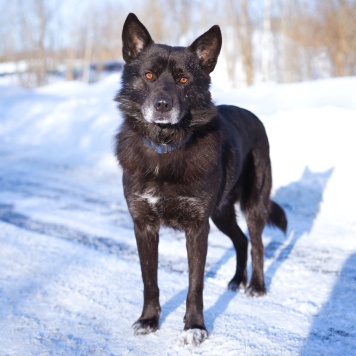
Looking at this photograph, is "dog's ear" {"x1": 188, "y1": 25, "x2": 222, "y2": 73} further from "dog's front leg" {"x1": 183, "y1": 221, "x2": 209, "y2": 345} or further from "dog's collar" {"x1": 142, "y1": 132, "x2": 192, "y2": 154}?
"dog's front leg" {"x1": 183, "y1": 221, "x2": 209, "y2": 345}

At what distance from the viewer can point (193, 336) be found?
288 cm

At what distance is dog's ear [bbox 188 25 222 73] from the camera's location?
129 inches

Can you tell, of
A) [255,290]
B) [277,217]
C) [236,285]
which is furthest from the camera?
[277,217]

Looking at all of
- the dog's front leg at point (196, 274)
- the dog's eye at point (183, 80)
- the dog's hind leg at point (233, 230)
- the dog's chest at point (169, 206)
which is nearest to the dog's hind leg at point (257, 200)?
the dog's hind leg at point (233, 230)

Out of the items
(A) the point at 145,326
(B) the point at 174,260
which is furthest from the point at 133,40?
(B) the point at 174,260

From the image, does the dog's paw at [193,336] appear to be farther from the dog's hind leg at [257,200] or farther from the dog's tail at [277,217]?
the dog's tail at [277,217]

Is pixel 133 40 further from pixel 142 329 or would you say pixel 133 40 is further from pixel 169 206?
pixel 142 329

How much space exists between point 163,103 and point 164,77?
263mm

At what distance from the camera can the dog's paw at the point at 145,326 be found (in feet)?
10.00

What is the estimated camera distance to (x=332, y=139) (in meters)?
7.40

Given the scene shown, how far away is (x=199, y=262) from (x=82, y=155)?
6886 millimetres

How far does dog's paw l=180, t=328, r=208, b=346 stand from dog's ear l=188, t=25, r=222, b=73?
66.2 inches

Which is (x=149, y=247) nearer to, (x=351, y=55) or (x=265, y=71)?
(x=351, y=55)

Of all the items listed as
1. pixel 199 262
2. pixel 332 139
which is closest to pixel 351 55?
pixel 332 139
